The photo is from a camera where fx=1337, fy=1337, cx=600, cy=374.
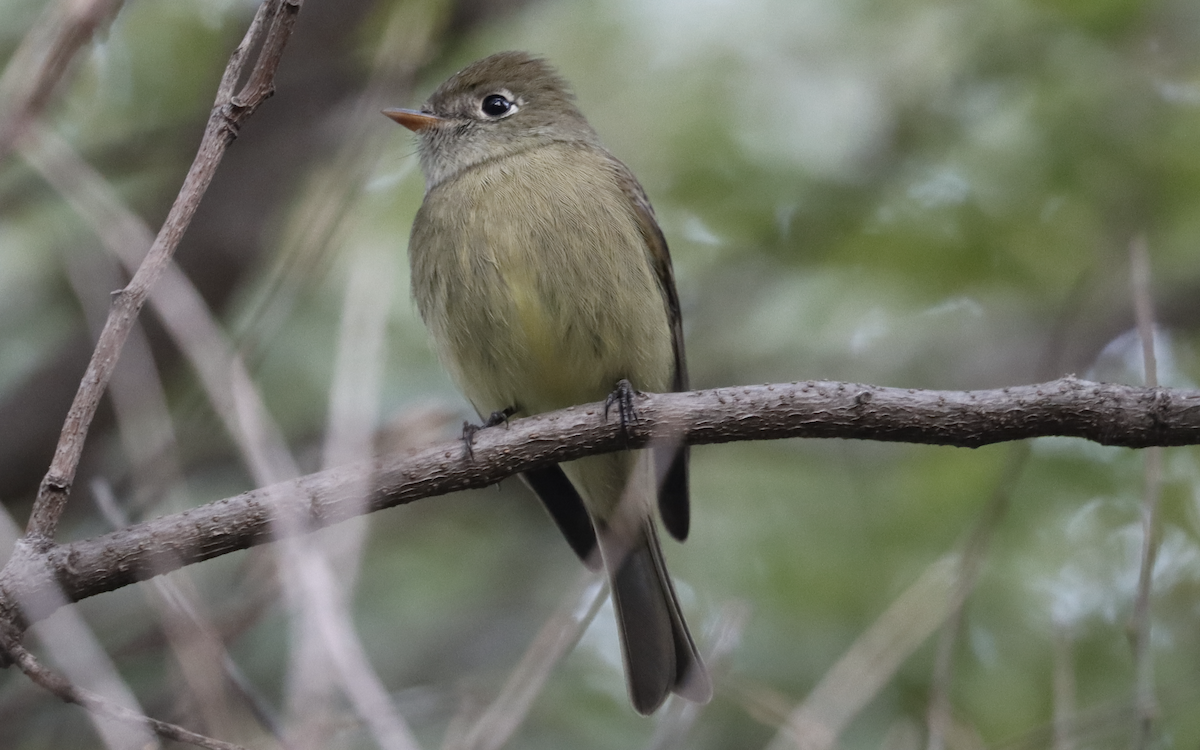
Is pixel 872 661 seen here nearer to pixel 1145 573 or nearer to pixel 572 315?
pixel 1145 573

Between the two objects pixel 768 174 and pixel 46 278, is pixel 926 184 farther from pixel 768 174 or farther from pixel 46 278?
pixel 46 278

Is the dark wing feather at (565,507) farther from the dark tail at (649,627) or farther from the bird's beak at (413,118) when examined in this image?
the bird's beak at (413,118)

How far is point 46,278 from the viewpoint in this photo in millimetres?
6020

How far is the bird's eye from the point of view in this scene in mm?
5957

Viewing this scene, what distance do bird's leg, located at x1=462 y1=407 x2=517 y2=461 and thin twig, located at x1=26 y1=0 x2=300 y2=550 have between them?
1.03 m

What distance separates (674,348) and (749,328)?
1.55 meters

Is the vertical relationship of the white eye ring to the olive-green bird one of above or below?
above

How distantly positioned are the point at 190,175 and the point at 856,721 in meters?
3.40

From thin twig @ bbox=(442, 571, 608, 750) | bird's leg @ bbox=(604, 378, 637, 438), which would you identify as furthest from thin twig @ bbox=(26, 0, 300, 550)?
bird's leg @ bbox=(604, 378, 637, 438)

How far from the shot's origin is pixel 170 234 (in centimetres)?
283

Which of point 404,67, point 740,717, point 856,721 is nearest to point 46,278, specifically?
point 404,67

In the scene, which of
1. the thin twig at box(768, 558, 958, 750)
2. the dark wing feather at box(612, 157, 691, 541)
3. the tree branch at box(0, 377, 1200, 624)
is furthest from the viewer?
the dark wing feather at box(612, 157, 691, 541)

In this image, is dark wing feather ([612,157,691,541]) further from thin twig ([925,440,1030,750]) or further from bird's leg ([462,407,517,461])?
thin twig ([925,440,1030,750])

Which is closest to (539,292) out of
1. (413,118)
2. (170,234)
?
(413,118)
